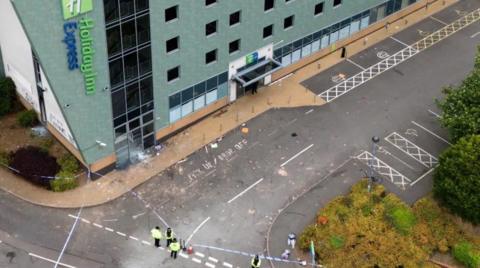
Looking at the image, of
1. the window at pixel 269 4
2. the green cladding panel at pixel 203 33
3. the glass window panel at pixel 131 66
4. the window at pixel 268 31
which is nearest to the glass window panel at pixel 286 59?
the green cladding panel at pixel 203 33

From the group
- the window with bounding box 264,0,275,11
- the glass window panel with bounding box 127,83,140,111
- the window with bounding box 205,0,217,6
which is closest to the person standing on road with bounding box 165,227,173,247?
the glass window panel with bounding box 127,83,140,111

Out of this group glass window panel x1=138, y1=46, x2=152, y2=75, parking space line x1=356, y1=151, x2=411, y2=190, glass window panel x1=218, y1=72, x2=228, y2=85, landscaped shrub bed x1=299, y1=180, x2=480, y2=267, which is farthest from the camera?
glass window panel x1=218, y1=72, x2=228, y2=85

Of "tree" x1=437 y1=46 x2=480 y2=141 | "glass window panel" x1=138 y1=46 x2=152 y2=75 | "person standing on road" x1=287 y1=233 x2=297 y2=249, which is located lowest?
"person standing on road" x1=287 y1=233 x2=297 y2=249

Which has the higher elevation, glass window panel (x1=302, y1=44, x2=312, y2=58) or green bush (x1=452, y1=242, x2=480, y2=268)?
glass window panel (x1=302, y1=44, x2=312, y2=58)

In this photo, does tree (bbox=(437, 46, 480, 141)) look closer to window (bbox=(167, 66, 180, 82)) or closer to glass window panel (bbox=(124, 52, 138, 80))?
window (bbox=(167, 66, 180, 82))

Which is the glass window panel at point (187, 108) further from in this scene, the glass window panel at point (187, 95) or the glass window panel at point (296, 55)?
the glass window panel at point (296, 55)

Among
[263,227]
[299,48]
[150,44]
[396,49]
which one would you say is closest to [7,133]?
[150,44]
